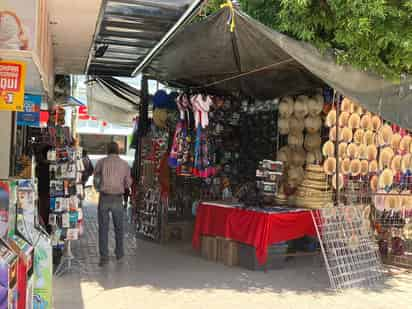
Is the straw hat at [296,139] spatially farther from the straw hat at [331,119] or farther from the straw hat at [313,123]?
the straw hat at [331,119]

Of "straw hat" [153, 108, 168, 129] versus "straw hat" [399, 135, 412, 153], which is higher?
"straw hat" [153, 108, 168, 129]

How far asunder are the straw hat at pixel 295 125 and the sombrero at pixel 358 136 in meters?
0.92

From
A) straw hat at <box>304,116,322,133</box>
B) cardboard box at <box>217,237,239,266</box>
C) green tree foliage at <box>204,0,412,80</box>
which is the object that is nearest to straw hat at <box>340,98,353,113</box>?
straw hat at <box>304,116,322,133</box>

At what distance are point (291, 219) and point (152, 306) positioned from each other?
2470mm

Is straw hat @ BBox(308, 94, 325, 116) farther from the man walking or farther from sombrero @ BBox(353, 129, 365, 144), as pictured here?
the man walking

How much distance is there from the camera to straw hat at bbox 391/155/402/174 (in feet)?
Answer: 23.1

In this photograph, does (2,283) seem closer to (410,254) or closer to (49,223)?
(49,223)

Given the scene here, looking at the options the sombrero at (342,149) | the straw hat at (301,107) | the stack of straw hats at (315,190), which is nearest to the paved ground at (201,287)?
the stack of straw hats at (315,190)

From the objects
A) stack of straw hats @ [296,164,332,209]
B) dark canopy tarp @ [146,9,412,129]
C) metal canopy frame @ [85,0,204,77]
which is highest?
metal canopy frame @ [85,0,204,77]

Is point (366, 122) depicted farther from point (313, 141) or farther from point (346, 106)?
point (313, 141)

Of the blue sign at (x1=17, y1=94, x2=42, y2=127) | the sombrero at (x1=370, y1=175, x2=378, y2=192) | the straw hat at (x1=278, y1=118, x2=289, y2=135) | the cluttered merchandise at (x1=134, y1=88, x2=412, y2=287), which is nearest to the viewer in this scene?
the blue sign at (x1=17, y1=94, x2=42, y2=127)

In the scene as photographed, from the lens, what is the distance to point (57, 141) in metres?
6.09

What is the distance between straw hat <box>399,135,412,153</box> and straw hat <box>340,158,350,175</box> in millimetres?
1095

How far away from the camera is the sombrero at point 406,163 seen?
7.15 meters
